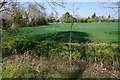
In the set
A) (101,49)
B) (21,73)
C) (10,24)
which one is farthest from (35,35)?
(101,49)

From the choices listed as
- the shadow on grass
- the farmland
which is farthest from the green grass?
the farmland

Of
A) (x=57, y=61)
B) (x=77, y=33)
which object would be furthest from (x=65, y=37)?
(x=57, y=61)

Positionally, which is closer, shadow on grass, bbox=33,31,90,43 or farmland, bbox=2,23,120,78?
farmland, bbox=2,23,120,78

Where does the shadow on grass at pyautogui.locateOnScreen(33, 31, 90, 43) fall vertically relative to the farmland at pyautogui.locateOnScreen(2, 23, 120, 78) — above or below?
above

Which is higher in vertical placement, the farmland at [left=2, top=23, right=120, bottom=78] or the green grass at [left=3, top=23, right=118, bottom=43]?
the green grass at [left=3, top=23, right=118, bottom=43]

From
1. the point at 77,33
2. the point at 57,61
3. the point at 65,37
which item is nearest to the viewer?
the point at 57,61

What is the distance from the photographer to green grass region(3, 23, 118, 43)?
192 inches

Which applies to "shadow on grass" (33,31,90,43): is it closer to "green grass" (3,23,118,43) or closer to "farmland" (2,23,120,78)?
"green grass" (3,23,118,43)

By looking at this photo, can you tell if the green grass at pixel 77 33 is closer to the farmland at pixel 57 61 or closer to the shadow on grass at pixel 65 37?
the shadow on grass at pixel 65 37

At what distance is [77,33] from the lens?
214 inches

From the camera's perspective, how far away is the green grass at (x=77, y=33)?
4.89m

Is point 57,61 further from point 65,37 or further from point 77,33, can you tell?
point 77,33

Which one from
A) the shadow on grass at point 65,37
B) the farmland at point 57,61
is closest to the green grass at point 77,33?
the shadow on grass at point 65,37

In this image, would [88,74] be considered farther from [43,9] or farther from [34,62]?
[43,9]
